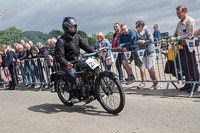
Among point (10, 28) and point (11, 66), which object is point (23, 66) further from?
point (10, 28)

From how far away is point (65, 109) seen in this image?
560cm

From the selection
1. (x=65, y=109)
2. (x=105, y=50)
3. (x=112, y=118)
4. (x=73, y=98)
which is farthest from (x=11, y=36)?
(x=112, y=118)

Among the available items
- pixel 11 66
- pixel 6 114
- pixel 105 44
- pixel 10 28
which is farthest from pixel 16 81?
pixel 10 28

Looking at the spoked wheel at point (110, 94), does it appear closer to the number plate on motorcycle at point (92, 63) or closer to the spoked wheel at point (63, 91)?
the number plate on motorcycle at point (92, 63)

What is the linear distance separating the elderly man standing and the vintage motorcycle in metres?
2.41

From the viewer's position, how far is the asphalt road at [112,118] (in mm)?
3891

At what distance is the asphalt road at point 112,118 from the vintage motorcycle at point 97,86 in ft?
0.82

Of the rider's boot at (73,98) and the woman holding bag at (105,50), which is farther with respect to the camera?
the woman holding bag at (105,50)

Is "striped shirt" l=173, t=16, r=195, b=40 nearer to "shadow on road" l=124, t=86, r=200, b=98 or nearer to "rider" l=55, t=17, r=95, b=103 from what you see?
"shadow on road" l=124, t=86, r=200, b=98

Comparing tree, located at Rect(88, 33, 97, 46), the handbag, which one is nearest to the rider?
the handbag

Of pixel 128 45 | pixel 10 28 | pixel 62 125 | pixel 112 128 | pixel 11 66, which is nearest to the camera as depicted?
pixel 112 128

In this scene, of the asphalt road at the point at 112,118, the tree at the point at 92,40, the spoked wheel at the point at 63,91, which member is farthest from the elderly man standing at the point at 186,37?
the tree at the point at 92,40

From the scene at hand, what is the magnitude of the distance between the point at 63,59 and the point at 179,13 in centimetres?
324

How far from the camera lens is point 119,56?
26.3 ft
